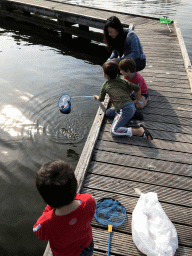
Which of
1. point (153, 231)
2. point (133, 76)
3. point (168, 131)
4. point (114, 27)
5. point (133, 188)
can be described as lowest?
point (133, 188)

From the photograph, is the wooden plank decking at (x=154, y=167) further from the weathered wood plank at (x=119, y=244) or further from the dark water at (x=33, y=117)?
the dark water at (x=33, y=117)

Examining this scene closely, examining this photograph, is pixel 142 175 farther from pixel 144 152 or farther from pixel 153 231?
pixel 153 231

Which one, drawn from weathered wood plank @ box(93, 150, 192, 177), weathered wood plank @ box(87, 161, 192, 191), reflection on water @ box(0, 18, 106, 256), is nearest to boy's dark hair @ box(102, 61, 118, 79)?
weathered wood plank @ box(93, 150, 192, 177)

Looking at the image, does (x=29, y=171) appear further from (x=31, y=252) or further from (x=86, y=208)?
(x=86, y=208)

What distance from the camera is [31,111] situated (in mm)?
5570

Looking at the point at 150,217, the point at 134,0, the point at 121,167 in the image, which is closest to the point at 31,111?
the point at 121,167

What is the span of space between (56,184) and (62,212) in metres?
0.26

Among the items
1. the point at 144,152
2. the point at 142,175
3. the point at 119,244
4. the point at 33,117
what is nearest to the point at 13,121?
the point at 33,117

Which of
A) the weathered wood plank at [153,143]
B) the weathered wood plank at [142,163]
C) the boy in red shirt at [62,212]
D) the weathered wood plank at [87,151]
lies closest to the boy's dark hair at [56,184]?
the boy in red shirt at [62,212]

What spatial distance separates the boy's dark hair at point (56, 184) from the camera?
130 centimetres

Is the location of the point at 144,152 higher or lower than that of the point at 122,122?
lower

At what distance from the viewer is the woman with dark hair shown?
169 inches

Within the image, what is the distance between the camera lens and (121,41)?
182 inches

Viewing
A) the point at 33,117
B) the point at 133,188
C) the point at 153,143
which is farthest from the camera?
the point at 33,117
